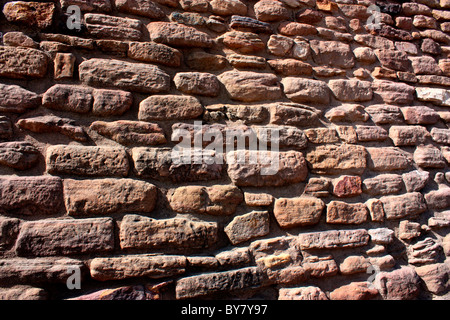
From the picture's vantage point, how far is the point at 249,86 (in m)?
1.45

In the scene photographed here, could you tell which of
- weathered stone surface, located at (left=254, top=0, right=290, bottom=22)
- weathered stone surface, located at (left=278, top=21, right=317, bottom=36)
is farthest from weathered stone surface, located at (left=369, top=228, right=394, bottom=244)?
weathered stone surface, located at (left=254, top=0, right=290, bottom=22)

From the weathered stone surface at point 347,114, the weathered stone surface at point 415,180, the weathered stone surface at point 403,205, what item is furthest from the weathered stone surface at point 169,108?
the weathered stone surface at point 415,180

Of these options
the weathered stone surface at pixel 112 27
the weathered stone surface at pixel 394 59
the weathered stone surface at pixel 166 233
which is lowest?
the weathered stone surface at pixel 166 233

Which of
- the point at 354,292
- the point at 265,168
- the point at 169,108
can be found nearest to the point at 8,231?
the point at 169,108

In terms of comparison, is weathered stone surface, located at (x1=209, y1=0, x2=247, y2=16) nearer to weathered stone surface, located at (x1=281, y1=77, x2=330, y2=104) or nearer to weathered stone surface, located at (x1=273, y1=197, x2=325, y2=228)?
weathered stone surface, located at (x1=281, y1=77, x2=330, y2=104)

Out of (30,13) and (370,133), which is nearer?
(30,13)

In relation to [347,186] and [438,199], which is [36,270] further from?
[438,199]

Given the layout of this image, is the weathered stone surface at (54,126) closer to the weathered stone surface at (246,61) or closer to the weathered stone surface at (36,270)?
the weathered stone surface at (36,270)

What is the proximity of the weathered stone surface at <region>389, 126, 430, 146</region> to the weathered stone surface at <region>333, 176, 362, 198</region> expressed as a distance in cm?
42

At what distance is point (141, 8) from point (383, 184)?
5.07ft

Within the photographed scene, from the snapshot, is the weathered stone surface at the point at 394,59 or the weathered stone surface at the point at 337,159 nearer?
the weathered stone surface at the point at 337,159

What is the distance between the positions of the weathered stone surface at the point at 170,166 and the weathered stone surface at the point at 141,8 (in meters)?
0.71

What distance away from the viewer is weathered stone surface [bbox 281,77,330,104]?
154 cm

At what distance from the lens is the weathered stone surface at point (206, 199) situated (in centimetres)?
120
